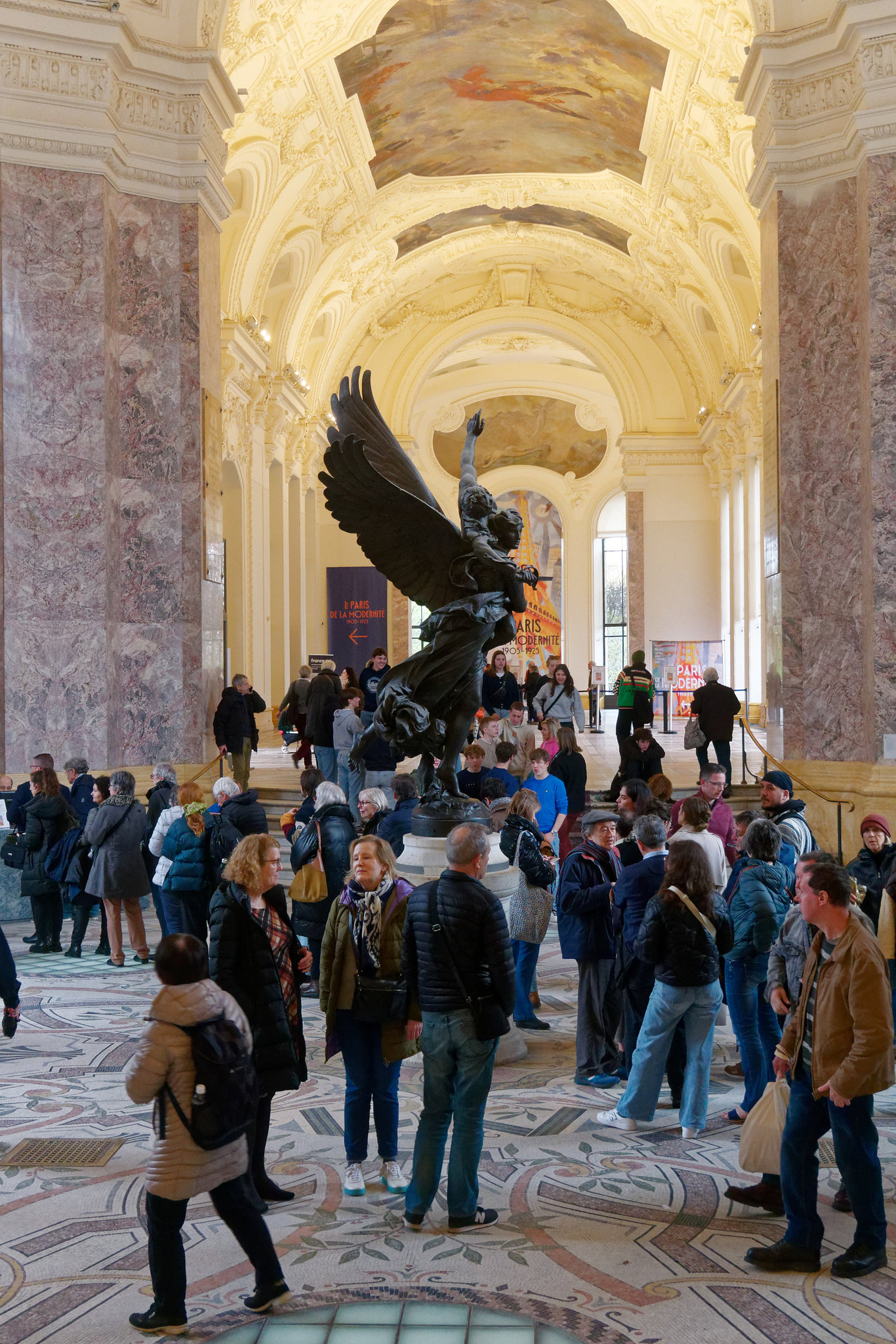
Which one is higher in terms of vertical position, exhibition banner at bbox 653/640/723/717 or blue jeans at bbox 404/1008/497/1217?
exhibition banner at bbox 653/640/723/717

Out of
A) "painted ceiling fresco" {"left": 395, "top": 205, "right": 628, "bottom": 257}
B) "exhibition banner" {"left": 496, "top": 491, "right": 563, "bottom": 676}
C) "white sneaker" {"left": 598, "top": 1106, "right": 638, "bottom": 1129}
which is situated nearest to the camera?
"white sneaker" {"left": 598, "top": 1106, "right": 638, "bottom": 1129}

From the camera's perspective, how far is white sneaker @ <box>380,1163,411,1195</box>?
472 centimetres

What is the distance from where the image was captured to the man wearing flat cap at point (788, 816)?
655 cm

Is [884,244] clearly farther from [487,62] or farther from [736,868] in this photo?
[487,62]

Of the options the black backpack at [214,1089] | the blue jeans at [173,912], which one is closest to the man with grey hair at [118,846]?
the blue jeans at [173,912]

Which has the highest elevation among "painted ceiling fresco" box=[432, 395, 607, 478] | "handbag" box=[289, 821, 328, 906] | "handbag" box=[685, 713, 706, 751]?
"painted ceiling fresco" box=[432, 395, 607, 478]

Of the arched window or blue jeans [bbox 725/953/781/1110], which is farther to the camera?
the arched window

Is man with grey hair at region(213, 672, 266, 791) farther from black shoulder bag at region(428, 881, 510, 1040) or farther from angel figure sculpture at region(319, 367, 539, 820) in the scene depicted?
black shoulder bag at region(428, 881, 510, 1040)

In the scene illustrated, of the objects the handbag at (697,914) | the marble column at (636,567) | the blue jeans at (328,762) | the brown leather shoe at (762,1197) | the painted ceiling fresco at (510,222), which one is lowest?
the brown leather shoe at (762,1197)

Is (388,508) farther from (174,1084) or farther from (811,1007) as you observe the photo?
(174,1084)

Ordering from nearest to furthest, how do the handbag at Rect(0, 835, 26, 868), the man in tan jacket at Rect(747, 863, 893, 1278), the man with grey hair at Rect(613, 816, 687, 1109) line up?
the man in tan jacket at Rect(747, 863, 893, 1278)
the man with grey hair at Rect(613, 816, 687, 1109)
the handbag at Rect(0, 835, 26, 868)

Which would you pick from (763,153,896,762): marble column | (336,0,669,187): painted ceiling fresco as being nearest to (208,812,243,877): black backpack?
(763,153,896,762): marble column

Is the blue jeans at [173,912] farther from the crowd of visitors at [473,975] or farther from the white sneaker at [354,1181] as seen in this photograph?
the white sneaker at [354,1181]

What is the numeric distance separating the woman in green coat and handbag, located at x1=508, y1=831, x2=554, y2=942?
2.23m
